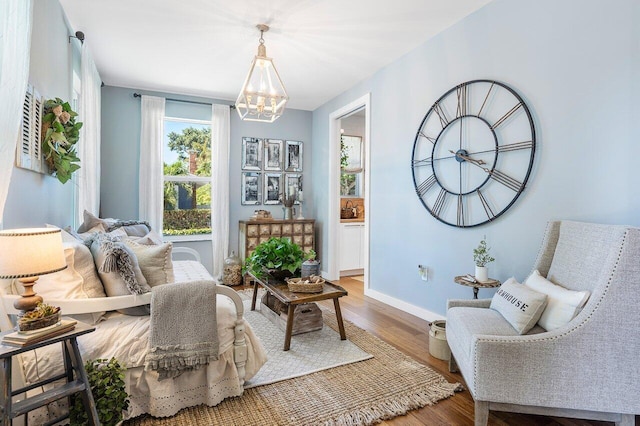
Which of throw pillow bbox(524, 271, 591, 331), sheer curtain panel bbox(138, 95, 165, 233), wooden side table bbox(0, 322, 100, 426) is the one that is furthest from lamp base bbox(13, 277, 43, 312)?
sheer curtain panel bbox(138, 95, 165, 233)

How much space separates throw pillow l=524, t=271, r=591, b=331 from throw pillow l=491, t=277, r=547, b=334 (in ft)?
0.11

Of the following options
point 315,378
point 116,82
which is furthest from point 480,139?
point 116,82

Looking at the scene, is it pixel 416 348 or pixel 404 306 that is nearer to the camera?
pixel 416 348

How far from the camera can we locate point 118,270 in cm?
174

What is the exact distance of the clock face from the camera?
244 centimetres

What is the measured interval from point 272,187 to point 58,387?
4.04 meters

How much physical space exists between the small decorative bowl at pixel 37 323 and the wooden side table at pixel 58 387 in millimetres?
74

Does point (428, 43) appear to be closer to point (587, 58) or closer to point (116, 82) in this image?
point (587, 58)

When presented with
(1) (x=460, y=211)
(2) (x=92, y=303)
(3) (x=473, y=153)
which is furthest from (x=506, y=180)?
(2) (x=92, y=303)

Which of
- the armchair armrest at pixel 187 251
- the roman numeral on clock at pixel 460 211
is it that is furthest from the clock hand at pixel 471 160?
the armchair armrest at pixel 187 251

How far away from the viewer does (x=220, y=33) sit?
303 centimetres

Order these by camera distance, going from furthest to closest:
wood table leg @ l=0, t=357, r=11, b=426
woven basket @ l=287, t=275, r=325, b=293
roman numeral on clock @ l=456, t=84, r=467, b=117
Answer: roman numeral on clock @ l=456, t=84, r=467, b=117, woven basket @ l=287, t=275, r=325, b=293, wood table leg @ l=0, t=357, r=11, b=426

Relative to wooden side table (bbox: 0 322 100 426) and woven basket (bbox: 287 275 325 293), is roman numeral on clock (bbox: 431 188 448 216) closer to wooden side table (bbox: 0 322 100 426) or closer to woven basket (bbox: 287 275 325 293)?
woven basket (bbox: 287 275 325 293)

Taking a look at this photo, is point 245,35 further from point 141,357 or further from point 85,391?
point 85,391
